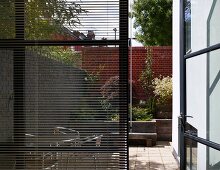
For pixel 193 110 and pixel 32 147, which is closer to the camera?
pixel 32 147

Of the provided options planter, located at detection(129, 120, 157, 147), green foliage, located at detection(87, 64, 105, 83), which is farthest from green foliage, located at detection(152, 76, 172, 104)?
green foliage, located at detection(87, 64, 105, 83)

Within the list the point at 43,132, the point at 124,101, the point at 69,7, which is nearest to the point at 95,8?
the point at 69,7

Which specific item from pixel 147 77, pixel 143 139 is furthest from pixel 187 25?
pixel 147 77

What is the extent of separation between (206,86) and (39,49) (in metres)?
1.45

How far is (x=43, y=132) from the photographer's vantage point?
10.8 ft

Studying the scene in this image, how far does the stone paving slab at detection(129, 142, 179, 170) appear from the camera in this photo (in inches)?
249

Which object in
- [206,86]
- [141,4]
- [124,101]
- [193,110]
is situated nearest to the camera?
[124,101]

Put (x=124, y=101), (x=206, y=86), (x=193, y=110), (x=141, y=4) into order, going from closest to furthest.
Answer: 1. (x=124, y=101)
2. (x=206, y=86)
3. (x=193, y=110)
4. (x=141, y=4)

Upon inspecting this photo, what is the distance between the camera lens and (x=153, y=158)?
7062 millimetres

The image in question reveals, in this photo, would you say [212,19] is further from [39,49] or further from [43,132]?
[43,132]

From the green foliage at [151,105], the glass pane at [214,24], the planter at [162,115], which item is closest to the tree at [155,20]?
the green foliage at [151,105]

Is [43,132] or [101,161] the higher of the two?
[43,132]

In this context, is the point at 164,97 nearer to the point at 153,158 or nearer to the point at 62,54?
the point at 153,158

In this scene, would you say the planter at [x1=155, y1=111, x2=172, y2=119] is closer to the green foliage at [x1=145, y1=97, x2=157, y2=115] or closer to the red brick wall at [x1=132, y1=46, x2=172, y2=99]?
the green foliage at [x1=145, y1=97, x2=157, y2=115]
